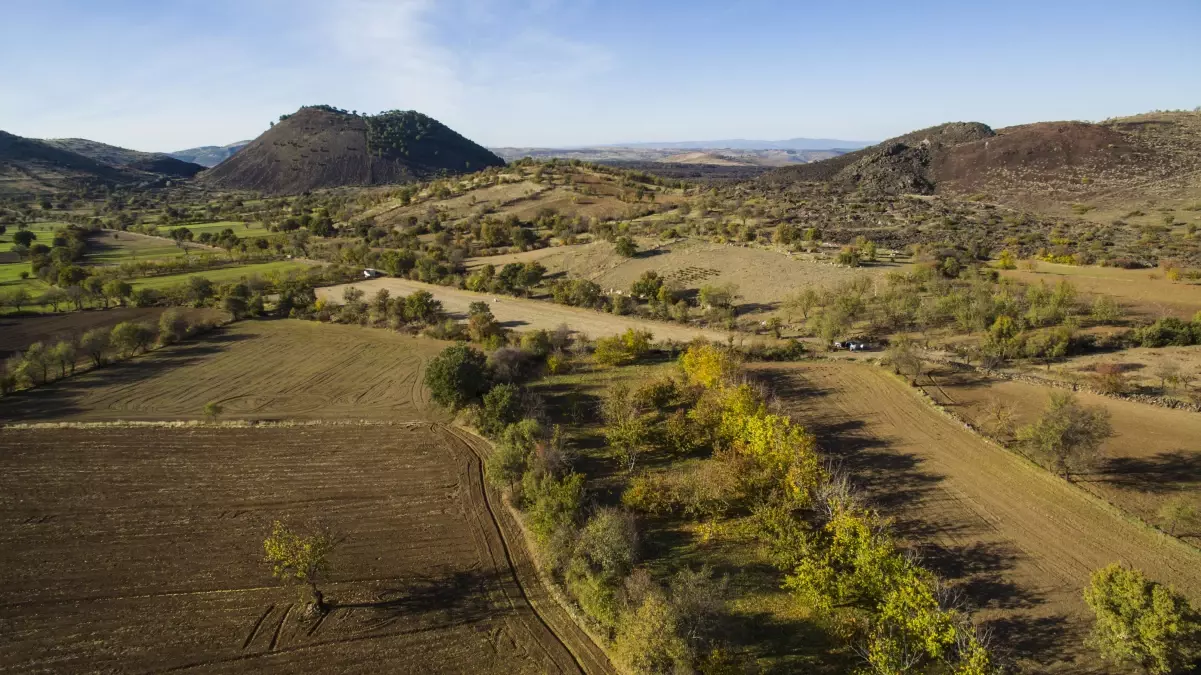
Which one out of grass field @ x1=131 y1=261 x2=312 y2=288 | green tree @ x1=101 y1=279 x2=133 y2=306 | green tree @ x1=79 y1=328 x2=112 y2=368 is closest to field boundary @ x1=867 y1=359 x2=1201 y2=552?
green tree @ x1=79 y1=328 x2=112 y2=368

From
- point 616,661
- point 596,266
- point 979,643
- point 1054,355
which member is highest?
point 596,266

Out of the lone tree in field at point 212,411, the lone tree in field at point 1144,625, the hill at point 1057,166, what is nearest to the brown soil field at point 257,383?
the lone tree in field at point 212,411

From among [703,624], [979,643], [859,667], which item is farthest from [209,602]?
[979,643]

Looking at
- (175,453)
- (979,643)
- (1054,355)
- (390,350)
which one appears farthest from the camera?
(390,350)

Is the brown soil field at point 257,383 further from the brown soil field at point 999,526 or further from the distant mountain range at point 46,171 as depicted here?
the distant mountain range at point 46,171

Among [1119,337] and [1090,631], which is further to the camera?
[1119,337]

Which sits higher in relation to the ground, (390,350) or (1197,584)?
(390,350)

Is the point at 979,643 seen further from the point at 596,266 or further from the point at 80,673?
the point at 596,266
